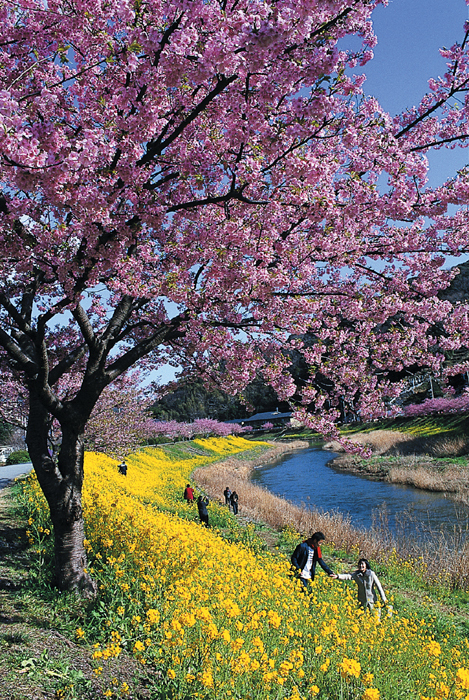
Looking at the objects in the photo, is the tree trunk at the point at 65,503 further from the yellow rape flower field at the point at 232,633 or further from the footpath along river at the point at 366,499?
the footpath along river at the point at 366,499

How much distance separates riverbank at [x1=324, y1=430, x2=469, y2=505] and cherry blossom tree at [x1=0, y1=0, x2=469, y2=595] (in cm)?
1099

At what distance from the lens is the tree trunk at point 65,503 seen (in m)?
6.60

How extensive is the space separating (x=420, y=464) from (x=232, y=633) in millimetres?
27988

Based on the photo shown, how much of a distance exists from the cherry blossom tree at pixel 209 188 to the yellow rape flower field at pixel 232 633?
44.1 inches

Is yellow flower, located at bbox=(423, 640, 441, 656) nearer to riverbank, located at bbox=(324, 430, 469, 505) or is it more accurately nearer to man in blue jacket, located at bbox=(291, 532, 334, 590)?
man in blue jacket, located at bbox=(291, 532, 334, 590)

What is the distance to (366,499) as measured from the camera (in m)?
23.0

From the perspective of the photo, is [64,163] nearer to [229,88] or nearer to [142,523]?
[229,88]

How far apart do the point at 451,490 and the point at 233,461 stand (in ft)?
83.6

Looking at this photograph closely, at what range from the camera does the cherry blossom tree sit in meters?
3.99

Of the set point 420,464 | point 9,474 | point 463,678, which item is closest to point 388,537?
point 463,678

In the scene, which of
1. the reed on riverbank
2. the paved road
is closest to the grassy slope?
the reed on riverbank

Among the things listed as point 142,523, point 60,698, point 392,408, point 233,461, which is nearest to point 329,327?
point 392,408

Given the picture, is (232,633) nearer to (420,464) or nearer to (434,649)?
(434,649)

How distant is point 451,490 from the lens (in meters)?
22.3
